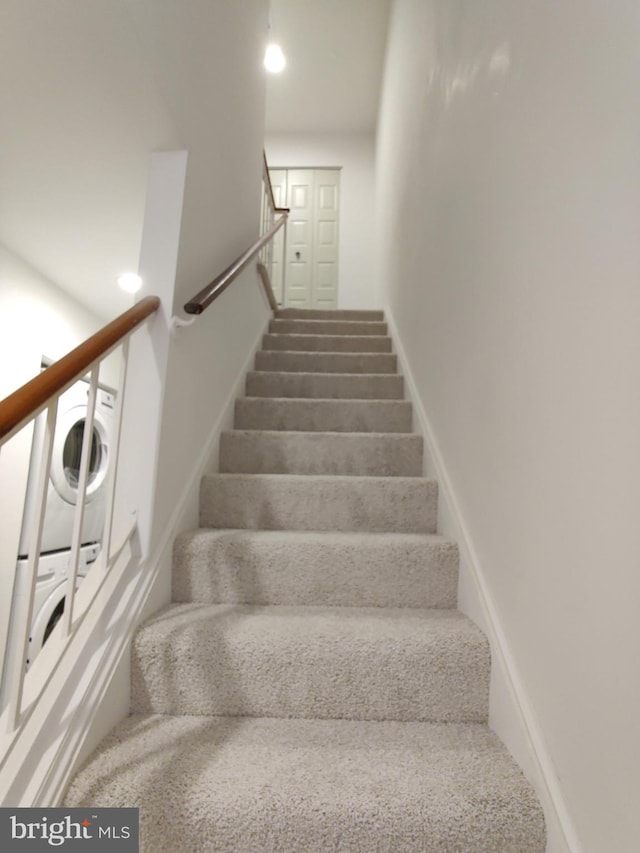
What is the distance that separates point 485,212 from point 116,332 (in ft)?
3.28

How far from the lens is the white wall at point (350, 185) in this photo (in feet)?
16.4

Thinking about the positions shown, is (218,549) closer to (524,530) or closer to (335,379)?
(524,530)

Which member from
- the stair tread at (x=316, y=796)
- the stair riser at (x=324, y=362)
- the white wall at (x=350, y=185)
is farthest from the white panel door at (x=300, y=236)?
the stair tread at (x=316, y=796)

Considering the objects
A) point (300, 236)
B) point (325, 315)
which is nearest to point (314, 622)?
point (325, 315)

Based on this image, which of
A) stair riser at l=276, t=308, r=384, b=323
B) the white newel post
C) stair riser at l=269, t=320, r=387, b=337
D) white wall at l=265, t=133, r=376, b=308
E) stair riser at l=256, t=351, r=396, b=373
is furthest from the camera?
white wall at l=265, t=133, r=376, b=308

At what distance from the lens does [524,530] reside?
39.1 inches

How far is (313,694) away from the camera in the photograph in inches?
45.0

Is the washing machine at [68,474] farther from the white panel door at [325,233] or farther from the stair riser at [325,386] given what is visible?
the white panel door at [325,233]

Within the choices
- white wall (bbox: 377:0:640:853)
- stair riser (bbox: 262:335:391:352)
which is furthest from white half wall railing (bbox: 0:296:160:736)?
stair riser (bbox: 262:335:391:352)

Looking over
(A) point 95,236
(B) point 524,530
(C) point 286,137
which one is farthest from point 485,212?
(C) point 286,137

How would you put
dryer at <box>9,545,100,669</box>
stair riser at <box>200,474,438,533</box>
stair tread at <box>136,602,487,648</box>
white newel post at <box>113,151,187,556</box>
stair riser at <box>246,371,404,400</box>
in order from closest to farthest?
stair tread at <box>136,602,487,648</box> → white newel post at <box>113,151,187,556</box> → stair riser at <box>200,474,438,533</box> → dryer at <box>9,545,100,669</box> → stair riser at <box>246,371,404,400</box>

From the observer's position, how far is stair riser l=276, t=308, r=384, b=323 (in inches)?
141

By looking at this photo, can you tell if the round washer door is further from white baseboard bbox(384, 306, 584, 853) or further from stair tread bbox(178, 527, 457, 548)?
white baseboard bbox(384, 306, 584, 853)

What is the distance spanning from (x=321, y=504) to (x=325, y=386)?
0.99m
